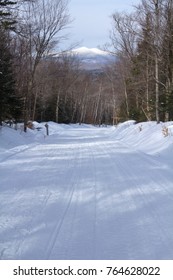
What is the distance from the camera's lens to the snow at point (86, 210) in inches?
206

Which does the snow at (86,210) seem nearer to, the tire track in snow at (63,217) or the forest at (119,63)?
the tire track in snow at (63,217)

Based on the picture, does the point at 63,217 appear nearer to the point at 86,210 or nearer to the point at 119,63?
the point at 86,210

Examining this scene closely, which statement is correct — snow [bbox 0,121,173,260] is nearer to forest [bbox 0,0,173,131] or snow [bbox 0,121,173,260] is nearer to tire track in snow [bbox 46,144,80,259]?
tire track in snow [bbox 46,144,80,259]

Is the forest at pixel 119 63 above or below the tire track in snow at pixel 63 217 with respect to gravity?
above

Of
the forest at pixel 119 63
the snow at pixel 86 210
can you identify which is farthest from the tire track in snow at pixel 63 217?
the forest at pixel 119 63

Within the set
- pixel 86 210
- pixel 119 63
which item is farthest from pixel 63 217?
pixel 119 63

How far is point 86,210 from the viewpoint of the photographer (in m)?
7.14

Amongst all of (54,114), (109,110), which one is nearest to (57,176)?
(54,114)

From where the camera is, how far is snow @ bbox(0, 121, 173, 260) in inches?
206

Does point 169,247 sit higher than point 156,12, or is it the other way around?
point 156,12

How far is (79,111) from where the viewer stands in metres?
87.3
